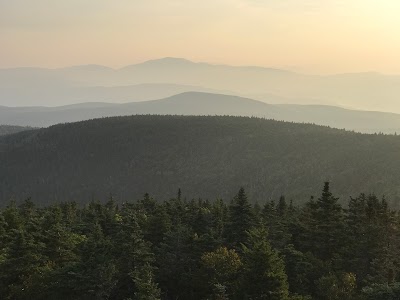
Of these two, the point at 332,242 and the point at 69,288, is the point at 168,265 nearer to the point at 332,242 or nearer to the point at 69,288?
the point at 69,288

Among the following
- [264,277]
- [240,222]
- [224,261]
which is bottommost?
[224,261]

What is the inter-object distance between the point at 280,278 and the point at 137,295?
33.3 ft

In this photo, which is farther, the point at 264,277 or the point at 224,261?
the point at 224,261

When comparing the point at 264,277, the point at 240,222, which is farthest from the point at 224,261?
the point at 240,222

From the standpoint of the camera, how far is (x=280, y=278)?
3209 cm

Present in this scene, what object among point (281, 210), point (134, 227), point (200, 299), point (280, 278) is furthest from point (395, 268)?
point (281, 210)

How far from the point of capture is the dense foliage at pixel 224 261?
33750 mm

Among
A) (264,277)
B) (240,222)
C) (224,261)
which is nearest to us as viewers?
(264,277)

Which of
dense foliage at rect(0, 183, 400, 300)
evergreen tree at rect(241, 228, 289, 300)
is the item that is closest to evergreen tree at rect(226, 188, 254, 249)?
dense foliage at rect(0, 183, 400, 300)

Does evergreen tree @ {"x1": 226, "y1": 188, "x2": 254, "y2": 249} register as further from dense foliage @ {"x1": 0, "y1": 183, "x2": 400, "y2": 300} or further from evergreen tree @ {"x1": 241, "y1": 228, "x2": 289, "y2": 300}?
evergreen tree @ {"x1": 241, "y1": 228, "x2": 289, "y2": 300}

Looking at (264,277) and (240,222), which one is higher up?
(240,222)

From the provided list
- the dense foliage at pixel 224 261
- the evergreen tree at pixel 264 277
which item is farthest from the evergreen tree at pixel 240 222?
the evergreen tree at pixel 264 277

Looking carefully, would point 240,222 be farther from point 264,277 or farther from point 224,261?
point 264,277

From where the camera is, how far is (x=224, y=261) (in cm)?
4050
